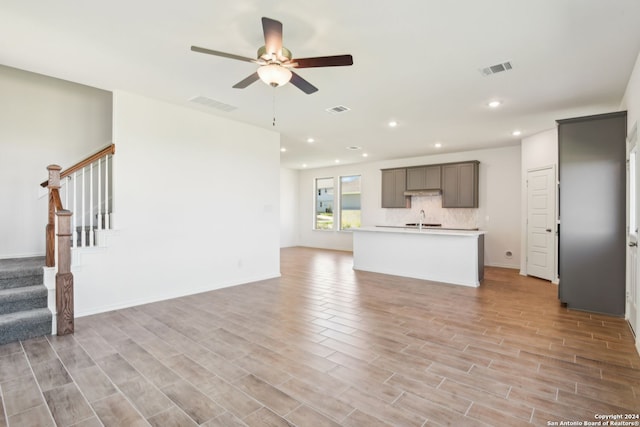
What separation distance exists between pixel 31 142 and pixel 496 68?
6224 millimetres

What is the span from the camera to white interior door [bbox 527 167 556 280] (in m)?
6.07

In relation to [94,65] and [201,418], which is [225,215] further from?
[201,418]

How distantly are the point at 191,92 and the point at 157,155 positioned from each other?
1.07 m

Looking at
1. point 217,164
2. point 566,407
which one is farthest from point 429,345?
point 217,164

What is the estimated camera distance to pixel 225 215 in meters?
5.54

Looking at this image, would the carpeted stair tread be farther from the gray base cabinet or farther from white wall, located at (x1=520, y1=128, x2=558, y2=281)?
white wall, located at (x1=520, y1=128, x2=558, y2=281)

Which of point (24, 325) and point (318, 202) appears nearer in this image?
point (24, 325)

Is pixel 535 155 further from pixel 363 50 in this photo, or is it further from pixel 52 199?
pixel 52 199

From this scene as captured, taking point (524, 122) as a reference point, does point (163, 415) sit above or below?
below

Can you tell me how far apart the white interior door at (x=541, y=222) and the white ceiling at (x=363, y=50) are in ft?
5.03

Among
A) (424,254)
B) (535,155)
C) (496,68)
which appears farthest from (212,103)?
(535,155)

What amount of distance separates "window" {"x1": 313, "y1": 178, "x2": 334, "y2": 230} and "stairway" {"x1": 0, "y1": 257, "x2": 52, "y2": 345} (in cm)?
840

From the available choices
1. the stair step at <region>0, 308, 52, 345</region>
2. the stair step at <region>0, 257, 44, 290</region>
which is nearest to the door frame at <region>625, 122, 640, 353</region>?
the stair step at <region>0, 308, 52, 345</region>

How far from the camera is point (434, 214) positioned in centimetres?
868
